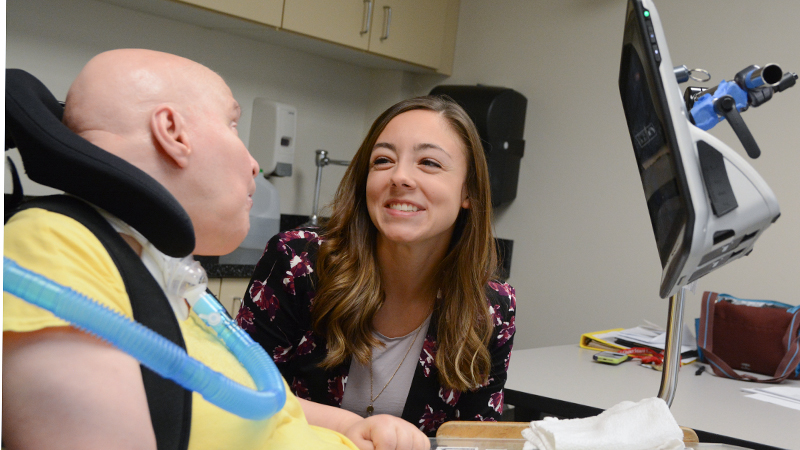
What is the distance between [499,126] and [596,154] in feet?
1.63

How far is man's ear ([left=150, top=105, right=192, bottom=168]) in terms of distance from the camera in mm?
573

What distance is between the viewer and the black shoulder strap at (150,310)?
0.51 meters

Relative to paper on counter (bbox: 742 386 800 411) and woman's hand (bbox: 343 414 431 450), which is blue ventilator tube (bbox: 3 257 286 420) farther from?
paper on counter (bbox: 742 386 800 411)

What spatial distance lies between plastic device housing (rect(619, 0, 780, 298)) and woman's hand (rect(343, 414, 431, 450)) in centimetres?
43

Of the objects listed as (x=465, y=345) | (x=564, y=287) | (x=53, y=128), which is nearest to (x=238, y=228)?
(x=53, y=128)

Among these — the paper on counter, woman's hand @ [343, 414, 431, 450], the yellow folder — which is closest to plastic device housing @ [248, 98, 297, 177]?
the yellow folder

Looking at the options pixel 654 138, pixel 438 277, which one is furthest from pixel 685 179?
pixel 438 277

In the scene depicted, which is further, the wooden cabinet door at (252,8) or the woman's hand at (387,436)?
the wooden cabinet door at (252,8)

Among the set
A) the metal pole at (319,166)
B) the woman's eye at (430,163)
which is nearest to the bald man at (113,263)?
the woman's eye at (430,163)

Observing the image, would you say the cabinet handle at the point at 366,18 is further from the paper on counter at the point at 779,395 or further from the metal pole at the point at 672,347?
the metal pole at the point at 672,347

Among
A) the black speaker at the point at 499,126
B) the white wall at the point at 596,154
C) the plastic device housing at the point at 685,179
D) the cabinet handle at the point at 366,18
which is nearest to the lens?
the plastic device housing at the point at 685,179

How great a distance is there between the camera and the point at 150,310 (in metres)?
0.53

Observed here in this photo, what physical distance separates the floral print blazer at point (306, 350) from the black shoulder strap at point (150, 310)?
965 millimetres

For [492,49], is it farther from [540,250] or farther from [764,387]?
[764,387]
